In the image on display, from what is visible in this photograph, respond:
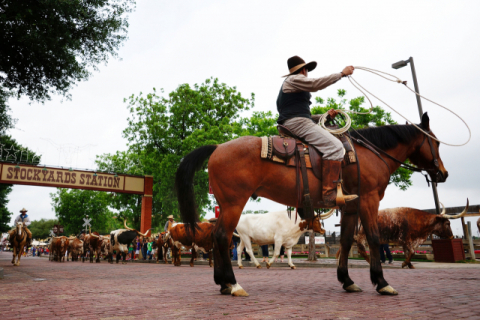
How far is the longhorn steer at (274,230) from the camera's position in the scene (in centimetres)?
1462

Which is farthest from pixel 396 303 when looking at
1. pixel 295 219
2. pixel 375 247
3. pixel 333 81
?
pixel 295 219

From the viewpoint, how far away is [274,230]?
584 inches

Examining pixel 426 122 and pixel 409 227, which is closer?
pixel 426 122

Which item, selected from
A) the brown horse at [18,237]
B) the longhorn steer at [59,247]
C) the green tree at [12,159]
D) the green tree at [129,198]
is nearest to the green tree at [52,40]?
the brown horse at [18,237]

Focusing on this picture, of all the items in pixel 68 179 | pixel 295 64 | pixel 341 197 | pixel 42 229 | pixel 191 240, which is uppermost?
pixel 42 229

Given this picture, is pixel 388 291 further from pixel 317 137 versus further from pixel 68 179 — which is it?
pixel 68 179

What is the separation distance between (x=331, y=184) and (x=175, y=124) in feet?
96.7

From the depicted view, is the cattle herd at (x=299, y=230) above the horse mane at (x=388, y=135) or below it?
below

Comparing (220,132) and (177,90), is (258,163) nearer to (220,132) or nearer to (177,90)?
(220,132)

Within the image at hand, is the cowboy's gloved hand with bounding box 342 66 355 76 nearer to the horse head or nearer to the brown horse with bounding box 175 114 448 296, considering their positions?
the brown horse with bounding box 175 114 448 296

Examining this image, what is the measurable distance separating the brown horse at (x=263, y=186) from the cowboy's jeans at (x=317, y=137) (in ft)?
1.36

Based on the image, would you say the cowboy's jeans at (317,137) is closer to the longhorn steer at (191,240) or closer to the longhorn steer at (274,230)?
the longhorn steer at (274,230)

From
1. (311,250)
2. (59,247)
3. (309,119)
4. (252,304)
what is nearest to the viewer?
(252,304)

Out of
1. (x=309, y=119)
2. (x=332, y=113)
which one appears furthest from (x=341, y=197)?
(x=332, y=113)
